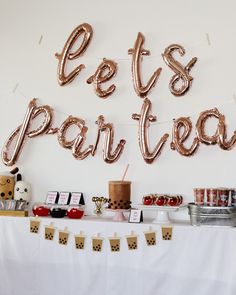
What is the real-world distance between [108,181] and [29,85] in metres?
0.93

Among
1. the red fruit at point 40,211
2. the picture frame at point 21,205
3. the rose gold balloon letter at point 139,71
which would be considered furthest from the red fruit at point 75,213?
the rose gold balloon letter at point 139,71

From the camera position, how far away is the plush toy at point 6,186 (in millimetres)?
2836

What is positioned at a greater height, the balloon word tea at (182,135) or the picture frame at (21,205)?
the balloon word tea at (182,135)

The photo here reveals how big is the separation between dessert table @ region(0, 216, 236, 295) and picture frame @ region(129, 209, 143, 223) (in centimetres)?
6

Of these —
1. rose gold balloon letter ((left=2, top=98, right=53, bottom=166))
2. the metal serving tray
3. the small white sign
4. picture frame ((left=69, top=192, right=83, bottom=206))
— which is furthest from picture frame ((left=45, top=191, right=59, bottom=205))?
the metal serving tray

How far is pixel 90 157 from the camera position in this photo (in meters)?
2.84

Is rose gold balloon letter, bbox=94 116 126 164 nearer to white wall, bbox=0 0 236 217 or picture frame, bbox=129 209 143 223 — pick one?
white wall, bbox=0 0 236 217

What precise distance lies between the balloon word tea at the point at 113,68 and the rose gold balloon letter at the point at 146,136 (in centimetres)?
10

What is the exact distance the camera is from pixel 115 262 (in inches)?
94.7

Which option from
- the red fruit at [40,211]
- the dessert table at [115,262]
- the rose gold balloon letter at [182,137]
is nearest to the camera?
the dessert table at [115,262]

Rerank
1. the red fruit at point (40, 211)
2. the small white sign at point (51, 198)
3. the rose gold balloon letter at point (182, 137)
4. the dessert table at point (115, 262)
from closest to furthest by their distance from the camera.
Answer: the dessert table at point (115, 262), the rose gold balloon letter at point (182, 137), the red fruit at point (40, 211), the small white sign at point (51, 198)

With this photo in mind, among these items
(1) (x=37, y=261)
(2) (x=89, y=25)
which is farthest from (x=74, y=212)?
(2) (x=89, y=25)

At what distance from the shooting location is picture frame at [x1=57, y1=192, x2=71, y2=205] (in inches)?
108

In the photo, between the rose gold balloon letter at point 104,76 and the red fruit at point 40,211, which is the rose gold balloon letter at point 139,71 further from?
the red fruit at point 40,211
